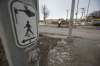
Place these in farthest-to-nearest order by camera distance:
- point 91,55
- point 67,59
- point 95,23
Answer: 1. point 95,23
2. point 91,55
3. point 67,59

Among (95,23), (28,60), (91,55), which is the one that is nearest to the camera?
(28,60)

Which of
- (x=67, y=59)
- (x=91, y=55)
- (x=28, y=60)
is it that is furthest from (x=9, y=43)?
(x=91, y=55)

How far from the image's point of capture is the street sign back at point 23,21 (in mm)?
404

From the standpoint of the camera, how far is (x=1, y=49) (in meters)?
0.39

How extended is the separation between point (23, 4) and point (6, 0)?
0.09m

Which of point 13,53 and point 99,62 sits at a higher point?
point 13,53

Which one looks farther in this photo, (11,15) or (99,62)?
(99,62)

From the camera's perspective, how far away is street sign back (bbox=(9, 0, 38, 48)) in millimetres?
404

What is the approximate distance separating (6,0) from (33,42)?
0.28 meters

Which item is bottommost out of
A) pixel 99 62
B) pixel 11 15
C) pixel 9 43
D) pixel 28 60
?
pixel 99 62

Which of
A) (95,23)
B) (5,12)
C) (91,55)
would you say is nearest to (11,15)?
(5,12)

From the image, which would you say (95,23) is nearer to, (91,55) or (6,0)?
(91,55)

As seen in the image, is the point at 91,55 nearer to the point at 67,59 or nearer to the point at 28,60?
the point at 67,59

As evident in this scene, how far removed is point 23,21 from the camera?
0.45 metres
